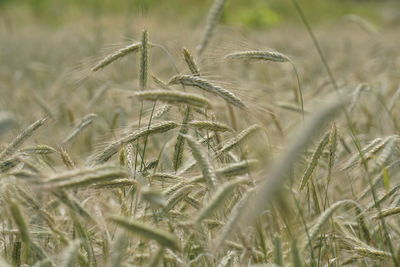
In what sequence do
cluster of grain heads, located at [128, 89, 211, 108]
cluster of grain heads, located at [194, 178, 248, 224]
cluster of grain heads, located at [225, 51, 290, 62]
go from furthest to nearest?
1. cluster of grain heads, located at [225, 51, 290, 62]
2. cluster of grain heads, located at [128, 89, 211, 108]
3. cluster of grain heads, located at [194, 178, 248, 224]

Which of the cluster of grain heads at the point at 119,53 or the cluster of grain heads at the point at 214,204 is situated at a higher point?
the cluster of grain heads at the point at 119,53

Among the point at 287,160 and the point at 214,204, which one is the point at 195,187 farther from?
the point at 287,160

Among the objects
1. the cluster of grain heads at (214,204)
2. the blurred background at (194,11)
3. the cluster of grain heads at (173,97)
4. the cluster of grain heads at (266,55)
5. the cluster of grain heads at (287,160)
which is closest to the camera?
the cluster of grain heads at (287,160)

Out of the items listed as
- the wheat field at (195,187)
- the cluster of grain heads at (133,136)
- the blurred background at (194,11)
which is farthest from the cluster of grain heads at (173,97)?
the blurred background at (194,11)

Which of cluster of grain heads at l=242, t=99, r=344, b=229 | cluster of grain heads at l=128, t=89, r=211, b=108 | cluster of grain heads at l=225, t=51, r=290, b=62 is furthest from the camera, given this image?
cluster of grain heads at l=225, t=51, r=290, b=62

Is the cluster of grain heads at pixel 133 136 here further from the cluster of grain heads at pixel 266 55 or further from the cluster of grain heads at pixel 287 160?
the cluster of grain heads at pixel 287 160

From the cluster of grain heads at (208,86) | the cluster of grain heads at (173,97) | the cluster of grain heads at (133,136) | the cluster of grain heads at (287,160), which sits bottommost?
the cluster of grain heads at (287,160)

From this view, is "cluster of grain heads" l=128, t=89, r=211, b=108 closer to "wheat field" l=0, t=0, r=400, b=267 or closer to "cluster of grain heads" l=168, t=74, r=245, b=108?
"wheat field" l=0, t=0, r=400, b=267

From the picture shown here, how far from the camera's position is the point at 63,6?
21062mm

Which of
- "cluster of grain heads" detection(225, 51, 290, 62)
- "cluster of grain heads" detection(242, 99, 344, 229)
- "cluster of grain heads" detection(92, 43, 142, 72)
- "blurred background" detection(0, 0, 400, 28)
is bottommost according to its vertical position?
"cluster of grain heads" detection(242, 99, 344, 229)

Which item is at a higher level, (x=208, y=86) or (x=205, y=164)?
(x=208, y=86)

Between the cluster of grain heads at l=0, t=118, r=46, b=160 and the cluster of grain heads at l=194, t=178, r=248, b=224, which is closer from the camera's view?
the cluster of grain heads at l=194, t=178, r=248, b=224

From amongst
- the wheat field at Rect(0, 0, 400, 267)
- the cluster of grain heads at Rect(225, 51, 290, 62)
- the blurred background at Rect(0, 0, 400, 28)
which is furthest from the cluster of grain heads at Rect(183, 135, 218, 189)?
the blurred background at Rect(0, 0, 400, 28)

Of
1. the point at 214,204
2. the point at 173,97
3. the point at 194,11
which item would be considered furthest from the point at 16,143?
the point at 194,11
